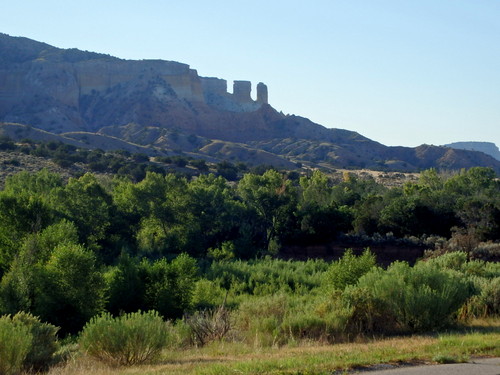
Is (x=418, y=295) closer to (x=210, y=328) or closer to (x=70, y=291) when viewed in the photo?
(x=210, y=328)

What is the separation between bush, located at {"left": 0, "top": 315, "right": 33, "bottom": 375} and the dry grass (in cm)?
56

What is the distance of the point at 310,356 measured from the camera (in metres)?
10.2

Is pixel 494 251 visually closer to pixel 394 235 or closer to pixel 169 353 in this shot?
pixel 394 235

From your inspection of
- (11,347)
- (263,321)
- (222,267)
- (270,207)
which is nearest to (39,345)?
(11,347)

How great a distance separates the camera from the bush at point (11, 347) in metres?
9.90

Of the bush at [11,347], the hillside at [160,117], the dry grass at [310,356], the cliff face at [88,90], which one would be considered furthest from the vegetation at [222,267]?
the cliff face at [88,90]

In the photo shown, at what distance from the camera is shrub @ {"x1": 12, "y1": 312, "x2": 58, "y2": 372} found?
11078 millimetres

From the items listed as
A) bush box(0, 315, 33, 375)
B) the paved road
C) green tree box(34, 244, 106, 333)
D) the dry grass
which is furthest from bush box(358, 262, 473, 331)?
green tree box(34, 244, 106, 333)

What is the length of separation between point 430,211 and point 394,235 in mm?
2508

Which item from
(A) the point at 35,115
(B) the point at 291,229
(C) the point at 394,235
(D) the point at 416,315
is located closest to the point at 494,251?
(C) the point at 394,235

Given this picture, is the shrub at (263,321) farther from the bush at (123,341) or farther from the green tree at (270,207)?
the green tree at (270,207)

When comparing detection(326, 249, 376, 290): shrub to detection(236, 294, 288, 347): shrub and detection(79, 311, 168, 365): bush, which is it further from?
detection(79, 311, 168, 365): bush

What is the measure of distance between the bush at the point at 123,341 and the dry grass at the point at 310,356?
0.80 feet

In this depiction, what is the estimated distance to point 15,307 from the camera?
1814cm
